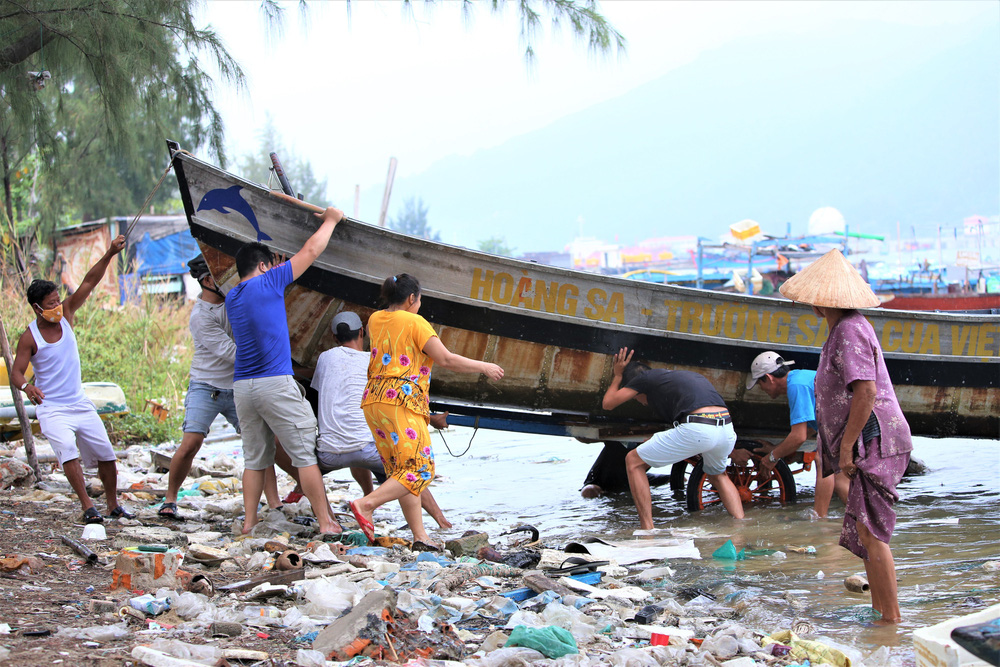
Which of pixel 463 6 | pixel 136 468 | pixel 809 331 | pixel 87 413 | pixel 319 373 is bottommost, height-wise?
pixel 136 468

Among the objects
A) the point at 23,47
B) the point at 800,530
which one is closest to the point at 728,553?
the point at 800,530

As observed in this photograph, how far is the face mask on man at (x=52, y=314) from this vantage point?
5.36m

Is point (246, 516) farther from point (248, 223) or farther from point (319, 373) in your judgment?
point (248, 223)

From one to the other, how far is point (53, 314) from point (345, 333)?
6.03 feet

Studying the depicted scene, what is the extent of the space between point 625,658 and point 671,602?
1.02 meters

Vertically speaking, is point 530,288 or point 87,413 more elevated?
point 530,288

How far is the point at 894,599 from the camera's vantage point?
386cm

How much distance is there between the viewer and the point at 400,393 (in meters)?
4.88

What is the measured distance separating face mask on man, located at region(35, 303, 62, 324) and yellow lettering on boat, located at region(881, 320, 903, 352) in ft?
20.2

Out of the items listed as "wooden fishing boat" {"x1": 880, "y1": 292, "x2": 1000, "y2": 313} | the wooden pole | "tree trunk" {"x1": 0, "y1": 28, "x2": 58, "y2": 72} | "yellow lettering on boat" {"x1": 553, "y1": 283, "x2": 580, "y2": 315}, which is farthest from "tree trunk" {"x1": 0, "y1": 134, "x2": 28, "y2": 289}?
"wooden fishing boat" {"x1": 880, "y1": 292, "x2": 1000, "y2": 313}

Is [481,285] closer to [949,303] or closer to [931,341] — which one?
[931,341]

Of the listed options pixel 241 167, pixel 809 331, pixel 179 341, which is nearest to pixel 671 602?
pixel 809 331

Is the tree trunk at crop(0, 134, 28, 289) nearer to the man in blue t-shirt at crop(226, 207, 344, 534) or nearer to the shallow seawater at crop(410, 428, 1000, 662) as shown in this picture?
the man in blue t-shirt at crop(226, 207, 344, 534)

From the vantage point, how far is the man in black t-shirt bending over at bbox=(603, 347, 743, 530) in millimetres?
5855
